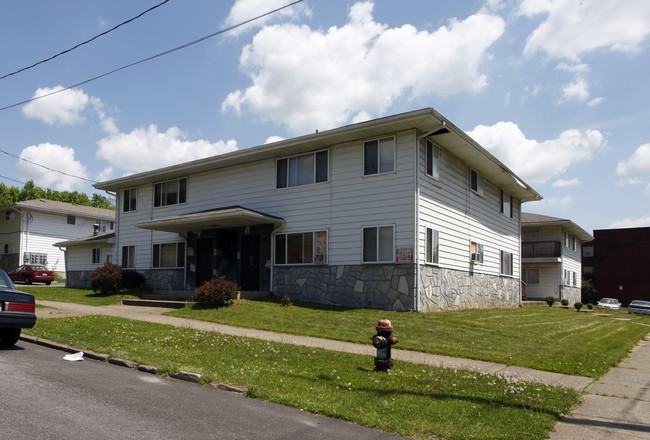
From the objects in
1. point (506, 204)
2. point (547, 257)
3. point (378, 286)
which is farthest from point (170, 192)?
point (547, 257)

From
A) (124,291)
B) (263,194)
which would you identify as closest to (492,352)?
(263,194)

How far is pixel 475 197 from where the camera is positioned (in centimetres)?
2252

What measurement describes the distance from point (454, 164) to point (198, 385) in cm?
1540

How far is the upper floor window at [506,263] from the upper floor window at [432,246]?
881cm

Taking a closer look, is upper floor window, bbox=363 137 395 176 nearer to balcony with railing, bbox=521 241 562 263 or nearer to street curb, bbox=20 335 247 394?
street curb, bbox=20 335 247 394

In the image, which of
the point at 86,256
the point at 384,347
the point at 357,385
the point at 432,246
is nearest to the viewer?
the point at 357,385

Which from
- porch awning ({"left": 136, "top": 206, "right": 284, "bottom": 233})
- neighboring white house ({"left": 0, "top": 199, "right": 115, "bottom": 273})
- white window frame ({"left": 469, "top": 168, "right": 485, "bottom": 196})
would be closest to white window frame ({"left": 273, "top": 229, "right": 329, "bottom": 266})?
porch awning ({"left": 136, "top": 206, "right": 284, "bottom": 233})

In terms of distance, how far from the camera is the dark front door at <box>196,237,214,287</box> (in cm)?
2239

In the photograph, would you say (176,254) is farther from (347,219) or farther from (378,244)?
(378,244)

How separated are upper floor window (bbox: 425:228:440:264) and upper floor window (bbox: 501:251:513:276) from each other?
881 cm

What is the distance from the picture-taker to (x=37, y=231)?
41688mm

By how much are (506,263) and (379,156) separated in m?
12.1

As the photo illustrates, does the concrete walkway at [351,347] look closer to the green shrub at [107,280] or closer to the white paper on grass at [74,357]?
the white paper on grass at [74,357]

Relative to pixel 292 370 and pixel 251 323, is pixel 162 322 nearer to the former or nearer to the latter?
pixel 251 323
